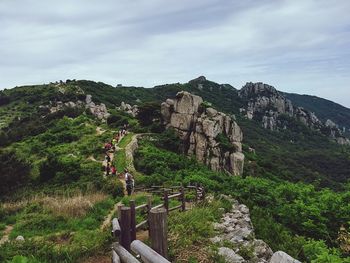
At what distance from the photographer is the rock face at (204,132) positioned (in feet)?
157

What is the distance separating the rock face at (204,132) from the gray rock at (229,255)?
118 ft

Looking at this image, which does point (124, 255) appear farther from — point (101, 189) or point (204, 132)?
point (204, 132)

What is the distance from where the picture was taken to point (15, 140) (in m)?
56.9

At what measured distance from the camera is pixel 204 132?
4878 centimetres

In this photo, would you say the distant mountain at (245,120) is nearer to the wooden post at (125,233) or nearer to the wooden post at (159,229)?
the wooden post at (125,233)

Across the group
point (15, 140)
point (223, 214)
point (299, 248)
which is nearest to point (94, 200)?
point (223, 214)

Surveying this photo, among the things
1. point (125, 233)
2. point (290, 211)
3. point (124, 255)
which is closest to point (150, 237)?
point (124, 255)

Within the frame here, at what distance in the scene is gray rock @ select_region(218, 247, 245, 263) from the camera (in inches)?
388

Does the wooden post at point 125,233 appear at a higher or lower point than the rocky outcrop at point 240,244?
higher

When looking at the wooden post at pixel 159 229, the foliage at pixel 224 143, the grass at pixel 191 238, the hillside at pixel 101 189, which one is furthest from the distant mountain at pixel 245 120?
the wooden post at pixel 159 229

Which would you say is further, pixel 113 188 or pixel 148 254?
pixel 113 188

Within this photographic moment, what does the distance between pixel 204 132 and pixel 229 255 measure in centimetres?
3876

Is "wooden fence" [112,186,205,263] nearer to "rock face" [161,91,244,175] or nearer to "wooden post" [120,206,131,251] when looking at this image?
"wooden post" [120,206,131,251]

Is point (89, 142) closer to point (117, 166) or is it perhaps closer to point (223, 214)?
point (117, 166)
